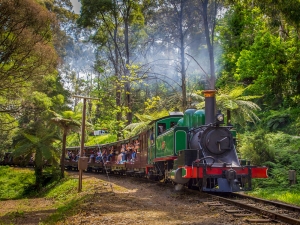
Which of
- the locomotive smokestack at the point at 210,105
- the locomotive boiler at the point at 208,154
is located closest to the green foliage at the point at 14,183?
the locomotive boiler at the point at 208,154

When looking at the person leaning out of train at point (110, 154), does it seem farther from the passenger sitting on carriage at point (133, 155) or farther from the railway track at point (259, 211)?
the railway track at point (259, 211)

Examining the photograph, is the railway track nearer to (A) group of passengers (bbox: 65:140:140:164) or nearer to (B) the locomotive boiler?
(B) the locomotive boiler

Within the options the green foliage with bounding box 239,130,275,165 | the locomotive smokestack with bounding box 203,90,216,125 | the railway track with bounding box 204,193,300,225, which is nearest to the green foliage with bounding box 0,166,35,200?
the green foliage with bounding box 239,130,275,165

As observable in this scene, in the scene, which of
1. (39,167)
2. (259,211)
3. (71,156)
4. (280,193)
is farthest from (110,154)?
(259,211)

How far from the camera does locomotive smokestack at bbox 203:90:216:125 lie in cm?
1059

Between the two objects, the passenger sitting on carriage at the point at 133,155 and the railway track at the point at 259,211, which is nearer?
the railway track at the point at 259,211

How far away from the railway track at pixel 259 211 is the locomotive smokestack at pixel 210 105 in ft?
7.16

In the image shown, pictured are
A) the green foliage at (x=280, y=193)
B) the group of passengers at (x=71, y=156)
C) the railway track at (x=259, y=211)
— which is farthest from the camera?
the group of passengers at (x=71, y=156)

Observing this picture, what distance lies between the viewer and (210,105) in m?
10.6

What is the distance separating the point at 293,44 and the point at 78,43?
33.3m

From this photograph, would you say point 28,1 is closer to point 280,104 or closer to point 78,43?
point 280,104

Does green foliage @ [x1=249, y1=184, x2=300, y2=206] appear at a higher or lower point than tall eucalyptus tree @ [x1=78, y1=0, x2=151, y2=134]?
lower

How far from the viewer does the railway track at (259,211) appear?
6656mm

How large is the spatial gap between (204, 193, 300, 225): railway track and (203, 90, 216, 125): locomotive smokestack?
218cm
